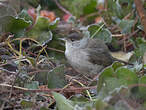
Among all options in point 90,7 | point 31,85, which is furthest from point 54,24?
point 90,7

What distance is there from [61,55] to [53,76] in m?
1.24

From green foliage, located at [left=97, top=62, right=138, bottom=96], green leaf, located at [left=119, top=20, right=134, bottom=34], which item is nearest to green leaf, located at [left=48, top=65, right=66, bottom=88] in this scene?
green foliage, located at [left=97, top=62, right=138, bottom=96]

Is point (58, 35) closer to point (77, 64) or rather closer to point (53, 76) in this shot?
point (77, 64)

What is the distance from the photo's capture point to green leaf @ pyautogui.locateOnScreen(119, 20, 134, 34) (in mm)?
3041

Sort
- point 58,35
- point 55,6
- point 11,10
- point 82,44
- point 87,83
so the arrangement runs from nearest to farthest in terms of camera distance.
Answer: point 87,83 < point 11,10 < point 58,35 < point 82,44 < point 55,6

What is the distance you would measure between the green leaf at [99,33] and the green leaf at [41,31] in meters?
0.41

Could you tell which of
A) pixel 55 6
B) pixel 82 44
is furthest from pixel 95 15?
pixel 82 44

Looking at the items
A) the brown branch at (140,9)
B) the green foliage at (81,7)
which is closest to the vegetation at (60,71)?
the brown branch at (140,9)

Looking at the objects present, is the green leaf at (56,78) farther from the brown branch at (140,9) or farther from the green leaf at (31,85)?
the brown branch at (140,9)

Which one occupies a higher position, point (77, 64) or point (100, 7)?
point (100, 7)

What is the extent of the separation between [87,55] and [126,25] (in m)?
0.51

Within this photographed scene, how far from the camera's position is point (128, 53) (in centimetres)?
316

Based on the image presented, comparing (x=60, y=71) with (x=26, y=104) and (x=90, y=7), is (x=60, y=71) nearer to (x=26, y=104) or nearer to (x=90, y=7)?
(x=26, y=104)

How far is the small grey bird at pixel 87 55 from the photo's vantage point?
10.2 ft
